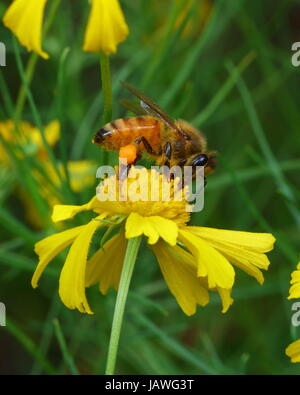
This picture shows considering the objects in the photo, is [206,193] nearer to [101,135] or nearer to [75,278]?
[101,135]

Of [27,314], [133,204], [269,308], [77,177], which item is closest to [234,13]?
[77,177]

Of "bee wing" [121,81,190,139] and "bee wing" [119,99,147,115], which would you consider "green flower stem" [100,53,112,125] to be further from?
"bee wing" [119,99,147,115]

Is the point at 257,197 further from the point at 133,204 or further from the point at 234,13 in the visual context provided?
the point at 133,204

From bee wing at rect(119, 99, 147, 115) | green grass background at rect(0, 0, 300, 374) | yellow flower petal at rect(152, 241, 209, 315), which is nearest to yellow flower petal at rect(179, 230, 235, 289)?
yellow flower petal at rect(152, 241, 209, 315)

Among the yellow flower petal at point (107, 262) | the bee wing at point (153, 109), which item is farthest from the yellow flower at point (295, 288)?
the bee wing at point (153, 109)

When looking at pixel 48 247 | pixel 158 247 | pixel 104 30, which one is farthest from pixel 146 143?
pixel 104 30
